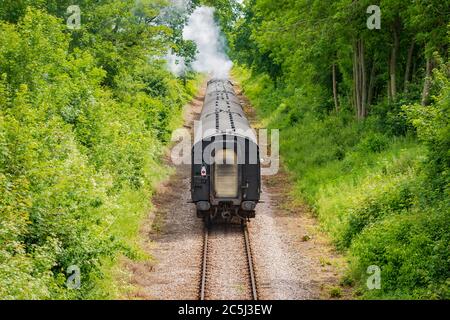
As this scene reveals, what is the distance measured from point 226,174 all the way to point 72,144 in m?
5.06

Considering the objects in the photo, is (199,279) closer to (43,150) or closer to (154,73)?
(43,150)

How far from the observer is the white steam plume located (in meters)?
57.6

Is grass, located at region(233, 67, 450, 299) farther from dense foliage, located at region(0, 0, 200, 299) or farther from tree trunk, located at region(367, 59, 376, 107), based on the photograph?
dense foliage, located at region(0, 0, 200, 299)

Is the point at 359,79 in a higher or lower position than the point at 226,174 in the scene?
higher

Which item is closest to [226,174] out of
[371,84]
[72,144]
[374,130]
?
[72,144]

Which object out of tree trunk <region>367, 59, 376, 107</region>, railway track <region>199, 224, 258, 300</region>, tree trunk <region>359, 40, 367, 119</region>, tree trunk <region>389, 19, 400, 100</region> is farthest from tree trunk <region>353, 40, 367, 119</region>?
railway track <region>199, 224, 258, 300</region>

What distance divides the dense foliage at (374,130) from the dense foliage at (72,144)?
20.0 feet

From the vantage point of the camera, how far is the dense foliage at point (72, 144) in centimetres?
1442

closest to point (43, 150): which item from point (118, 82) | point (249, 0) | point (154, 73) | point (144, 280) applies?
point (144, 280)

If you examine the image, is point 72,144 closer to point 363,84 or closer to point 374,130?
point 374,130

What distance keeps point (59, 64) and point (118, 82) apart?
8.53 meters

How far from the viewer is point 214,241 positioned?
21.6 meters

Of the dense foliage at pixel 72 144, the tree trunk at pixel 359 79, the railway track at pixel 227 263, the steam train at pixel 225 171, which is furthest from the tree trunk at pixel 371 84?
the railway track at pixel 227 263

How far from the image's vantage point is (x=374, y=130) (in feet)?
98.6
